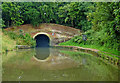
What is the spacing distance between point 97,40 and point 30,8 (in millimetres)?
13429

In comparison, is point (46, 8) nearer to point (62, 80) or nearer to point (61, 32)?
point (61, 32)

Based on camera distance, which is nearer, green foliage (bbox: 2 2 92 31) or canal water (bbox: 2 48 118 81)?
canal water (bbox: 2 48 118 81)

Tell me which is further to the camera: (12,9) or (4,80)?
(12,9)

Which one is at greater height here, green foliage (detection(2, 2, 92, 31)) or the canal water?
green foliage (detection(2, 2, 92, 31))

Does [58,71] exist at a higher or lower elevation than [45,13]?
→ lower

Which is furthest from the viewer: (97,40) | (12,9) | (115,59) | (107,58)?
(12,9)

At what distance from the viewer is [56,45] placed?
22.9 meters

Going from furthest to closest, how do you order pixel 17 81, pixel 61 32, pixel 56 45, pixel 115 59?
pixel 61 32 < pixel 56 45 < pixel 115 59 < pixel 17 81

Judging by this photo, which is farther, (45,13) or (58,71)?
(45,13)

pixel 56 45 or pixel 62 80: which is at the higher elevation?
pixel 62 80

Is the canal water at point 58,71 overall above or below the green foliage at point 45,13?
below

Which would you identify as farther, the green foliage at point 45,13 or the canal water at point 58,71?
the green foliage at point 45,13

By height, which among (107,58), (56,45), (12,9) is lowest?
(56,45)

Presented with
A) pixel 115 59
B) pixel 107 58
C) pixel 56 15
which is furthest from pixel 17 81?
pixel 56 15
